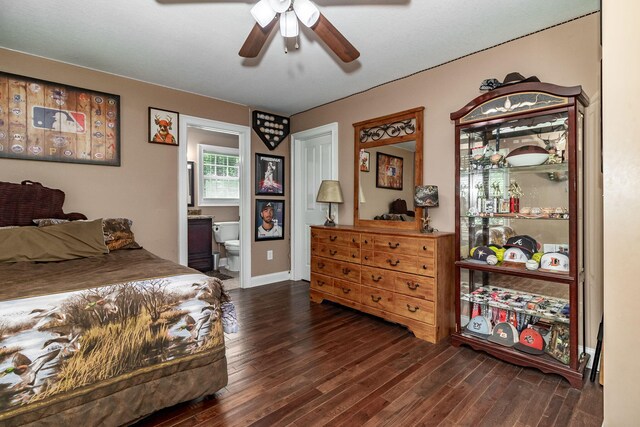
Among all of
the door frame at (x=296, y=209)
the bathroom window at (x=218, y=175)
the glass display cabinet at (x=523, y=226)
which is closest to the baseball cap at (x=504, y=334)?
the glass display cabinet at (x=523, y=226)

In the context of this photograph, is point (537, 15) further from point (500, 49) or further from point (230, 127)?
point (230, 127)

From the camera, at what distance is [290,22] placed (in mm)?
1879

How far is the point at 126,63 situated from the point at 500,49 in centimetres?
338

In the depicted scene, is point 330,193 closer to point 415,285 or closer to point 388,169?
point 388,169

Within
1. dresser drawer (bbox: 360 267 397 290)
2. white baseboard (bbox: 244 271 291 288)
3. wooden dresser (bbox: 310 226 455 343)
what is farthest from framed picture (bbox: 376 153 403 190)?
white baseboard (bbox: 244 271 291 288)

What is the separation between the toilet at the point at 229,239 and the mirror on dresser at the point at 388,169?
2.39m

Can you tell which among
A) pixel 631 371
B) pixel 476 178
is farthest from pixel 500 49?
pixel 631 371

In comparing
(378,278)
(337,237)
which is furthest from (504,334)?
(337,237)

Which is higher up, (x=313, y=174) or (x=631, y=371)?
(x=313, y=174)

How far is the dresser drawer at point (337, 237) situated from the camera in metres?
3.26

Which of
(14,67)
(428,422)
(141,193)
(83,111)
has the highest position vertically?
(14,67)

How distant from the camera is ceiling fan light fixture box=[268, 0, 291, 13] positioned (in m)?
1.66

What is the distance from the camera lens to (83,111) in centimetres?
307

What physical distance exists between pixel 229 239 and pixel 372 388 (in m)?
4.11
